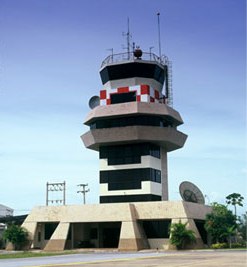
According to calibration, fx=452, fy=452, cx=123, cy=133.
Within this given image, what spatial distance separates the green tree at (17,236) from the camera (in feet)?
217

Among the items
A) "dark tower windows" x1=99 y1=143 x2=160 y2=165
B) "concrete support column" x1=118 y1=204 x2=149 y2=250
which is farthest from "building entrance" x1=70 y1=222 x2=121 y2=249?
"dark tower windows" x1=99 y1=143 x2=160 y2=165

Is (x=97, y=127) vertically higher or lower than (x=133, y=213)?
higher

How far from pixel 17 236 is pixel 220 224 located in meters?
29.3

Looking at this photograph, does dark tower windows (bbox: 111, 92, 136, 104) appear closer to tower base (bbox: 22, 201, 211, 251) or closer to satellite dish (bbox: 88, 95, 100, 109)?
satellite dish (bbox: 88, 95, 100, 109)

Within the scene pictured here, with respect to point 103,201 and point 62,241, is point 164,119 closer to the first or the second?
point 103,201

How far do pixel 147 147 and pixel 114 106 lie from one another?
7949 millimetres

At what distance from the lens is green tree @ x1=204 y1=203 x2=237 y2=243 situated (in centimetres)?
6181

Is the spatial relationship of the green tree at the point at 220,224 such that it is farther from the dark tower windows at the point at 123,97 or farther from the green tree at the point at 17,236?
the green tree at the point at 17,236

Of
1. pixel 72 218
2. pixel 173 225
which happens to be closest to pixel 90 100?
pixel 72 218

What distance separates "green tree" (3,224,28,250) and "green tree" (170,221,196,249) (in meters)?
22.3

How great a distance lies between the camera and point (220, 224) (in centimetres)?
6216

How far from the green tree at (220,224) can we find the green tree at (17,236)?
26538 mm

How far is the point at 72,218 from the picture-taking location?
6519 centimetres

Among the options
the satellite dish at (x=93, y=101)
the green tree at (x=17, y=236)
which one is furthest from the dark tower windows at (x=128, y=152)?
the green tree at (x=17, y=236)
